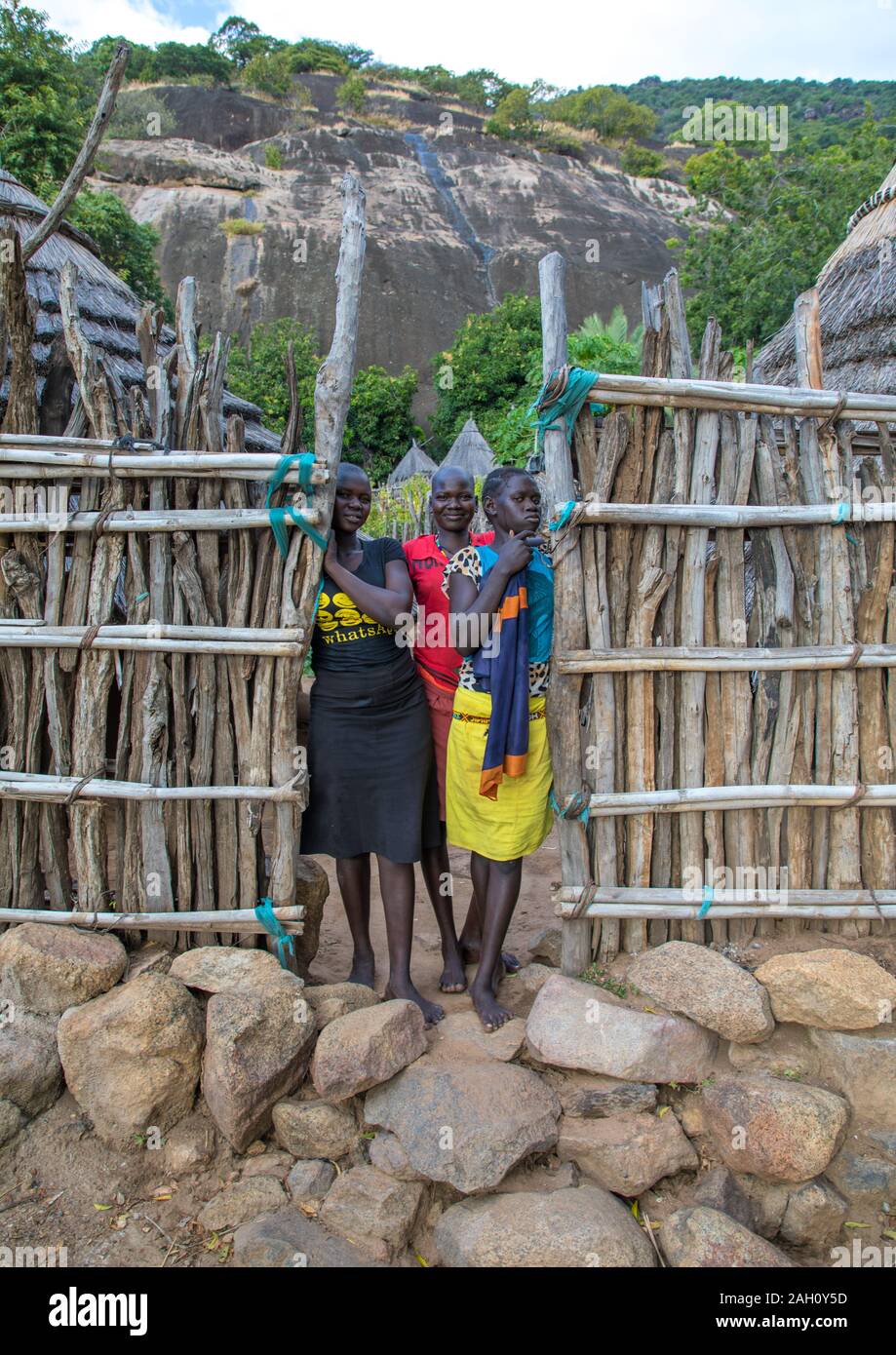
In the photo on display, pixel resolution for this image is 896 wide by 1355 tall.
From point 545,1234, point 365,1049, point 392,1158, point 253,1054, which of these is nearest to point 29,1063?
point 253,1054

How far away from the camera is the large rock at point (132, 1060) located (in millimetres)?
2895

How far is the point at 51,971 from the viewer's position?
3115 mm

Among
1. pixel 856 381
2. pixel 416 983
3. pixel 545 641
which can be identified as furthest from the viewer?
pixel 856 381

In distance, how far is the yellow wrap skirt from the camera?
3.18 m

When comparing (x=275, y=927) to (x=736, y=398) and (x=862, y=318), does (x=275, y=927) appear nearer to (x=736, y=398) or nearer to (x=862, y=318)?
(x=736, y=398)

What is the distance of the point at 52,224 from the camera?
3.33 meters

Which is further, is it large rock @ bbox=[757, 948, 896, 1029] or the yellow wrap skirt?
the yellow wrap skirt

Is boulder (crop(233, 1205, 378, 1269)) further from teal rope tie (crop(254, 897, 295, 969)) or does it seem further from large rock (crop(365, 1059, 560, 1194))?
teal rope tie (crop(254, 897, 295, 969))

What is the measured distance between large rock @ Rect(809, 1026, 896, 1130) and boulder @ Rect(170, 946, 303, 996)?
183 cm

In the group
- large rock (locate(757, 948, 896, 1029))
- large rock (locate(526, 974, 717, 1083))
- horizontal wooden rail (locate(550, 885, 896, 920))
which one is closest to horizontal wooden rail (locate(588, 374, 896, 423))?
horizontal wooden rail (locate(550, 885, 896, 920))

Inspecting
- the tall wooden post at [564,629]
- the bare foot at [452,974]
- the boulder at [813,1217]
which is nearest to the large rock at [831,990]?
the boulder at [813,1217]

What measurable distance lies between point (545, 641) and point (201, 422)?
154 cm

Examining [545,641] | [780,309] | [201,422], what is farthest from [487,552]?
[780,309]

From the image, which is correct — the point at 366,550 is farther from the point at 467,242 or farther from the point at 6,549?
the point at 467,242
